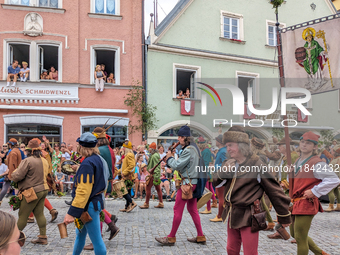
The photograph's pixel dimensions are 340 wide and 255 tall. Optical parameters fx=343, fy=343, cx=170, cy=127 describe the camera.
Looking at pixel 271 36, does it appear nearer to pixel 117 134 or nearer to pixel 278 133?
pixel 117 134

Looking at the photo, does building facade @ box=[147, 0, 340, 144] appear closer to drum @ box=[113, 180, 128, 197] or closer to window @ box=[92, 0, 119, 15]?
window @ box=[92, 0, 119, 15]

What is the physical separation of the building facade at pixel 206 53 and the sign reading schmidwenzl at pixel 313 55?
30.6 feet

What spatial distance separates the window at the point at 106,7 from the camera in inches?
656

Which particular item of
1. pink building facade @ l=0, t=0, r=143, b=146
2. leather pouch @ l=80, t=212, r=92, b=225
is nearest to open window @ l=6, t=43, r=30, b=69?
pink building facade @ l=0, t=0, r=143, b=146

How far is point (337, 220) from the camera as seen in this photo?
853 centimetres

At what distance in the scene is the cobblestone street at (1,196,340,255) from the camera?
18.0ft

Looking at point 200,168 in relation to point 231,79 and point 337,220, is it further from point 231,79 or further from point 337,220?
point 231,79

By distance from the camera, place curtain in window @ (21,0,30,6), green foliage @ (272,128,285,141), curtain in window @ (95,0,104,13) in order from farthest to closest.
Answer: curtain in window @ (95,0,104,13)
curtain in window @ (21,0,30,6)
green foliage @ (272,128,285,141)

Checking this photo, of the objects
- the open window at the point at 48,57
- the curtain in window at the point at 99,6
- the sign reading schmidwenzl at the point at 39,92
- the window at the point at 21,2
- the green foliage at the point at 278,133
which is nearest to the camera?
the green foliage at the point at 278,133

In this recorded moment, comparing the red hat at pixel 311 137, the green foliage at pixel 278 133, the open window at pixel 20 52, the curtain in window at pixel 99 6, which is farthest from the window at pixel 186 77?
the red hat at pixel 311 137

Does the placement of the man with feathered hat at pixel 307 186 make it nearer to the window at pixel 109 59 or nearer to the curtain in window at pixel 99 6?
the window at pixel 109 59

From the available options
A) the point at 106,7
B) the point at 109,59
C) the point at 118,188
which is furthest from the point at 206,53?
the point at 118,188

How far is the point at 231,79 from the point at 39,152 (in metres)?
13.9

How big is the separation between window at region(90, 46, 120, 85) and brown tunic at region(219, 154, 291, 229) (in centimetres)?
1355
